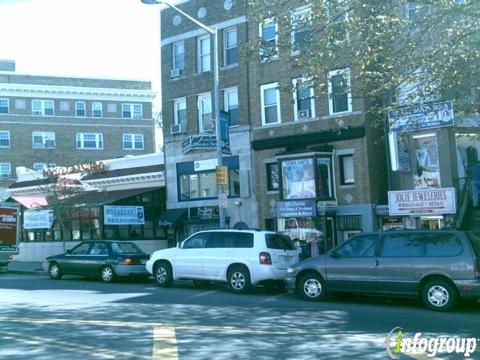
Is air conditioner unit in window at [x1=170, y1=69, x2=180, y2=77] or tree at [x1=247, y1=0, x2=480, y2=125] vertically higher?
air conditioner unit in window at [x1=170, y1=69, x2=180, y2=77]

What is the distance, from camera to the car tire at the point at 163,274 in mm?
17406

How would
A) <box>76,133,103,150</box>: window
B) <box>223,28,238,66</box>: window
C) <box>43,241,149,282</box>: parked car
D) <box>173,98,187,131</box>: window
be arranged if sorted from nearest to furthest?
<box>43,241,149,282</box>: parked car
<box>223,28,238,66</box>: window
<box>173,98,187,131</box>: window
<box>76,133,103,150</box>: window

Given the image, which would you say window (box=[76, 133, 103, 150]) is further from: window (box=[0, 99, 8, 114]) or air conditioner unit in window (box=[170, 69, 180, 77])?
air conditioner unit in window (box=[170, 69, 180, 77])

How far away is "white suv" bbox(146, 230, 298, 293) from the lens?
15.8m

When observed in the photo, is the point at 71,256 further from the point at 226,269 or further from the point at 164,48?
the point at 164,48

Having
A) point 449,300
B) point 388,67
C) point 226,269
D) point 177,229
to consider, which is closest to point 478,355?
point 449,300

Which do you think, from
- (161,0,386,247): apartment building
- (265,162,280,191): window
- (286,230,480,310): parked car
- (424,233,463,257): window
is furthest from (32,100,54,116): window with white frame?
(424,233,463,257): window

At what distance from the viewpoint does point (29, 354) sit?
8.04m

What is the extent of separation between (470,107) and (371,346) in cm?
716

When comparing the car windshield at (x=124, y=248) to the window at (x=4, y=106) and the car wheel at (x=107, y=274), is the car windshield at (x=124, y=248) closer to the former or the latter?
the car wheel at (x=107, y=274)

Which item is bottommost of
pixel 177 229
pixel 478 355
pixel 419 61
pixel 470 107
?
pixel 478 355

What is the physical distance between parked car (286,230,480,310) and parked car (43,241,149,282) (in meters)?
6.53

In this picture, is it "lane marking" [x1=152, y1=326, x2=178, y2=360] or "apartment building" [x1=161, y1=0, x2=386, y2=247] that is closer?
"lane marking" [x1=152, y1=326, x2=178, y2=360]

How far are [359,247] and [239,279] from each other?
11.9ft
